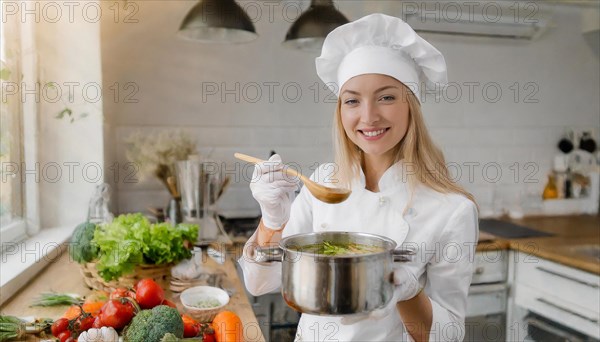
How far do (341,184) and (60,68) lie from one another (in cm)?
130

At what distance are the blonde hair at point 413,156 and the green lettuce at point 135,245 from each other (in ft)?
1.91

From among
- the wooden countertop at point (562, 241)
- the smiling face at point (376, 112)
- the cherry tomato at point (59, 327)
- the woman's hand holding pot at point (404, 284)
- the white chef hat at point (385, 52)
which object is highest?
the white chef hat at point (385, 52)

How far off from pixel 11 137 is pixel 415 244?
1440 mm

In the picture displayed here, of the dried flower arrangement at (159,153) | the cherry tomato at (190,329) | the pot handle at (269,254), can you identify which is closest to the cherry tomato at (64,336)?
the cherry tomato at (190,329)

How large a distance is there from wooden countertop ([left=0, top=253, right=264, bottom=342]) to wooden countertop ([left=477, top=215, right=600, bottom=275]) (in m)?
1.19

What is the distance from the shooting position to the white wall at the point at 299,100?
2.47m

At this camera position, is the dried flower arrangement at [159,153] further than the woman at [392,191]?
Yes

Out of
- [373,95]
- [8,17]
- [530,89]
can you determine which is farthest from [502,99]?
[8,17]

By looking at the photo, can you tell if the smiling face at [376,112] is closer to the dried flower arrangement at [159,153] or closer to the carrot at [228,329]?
the carrot at [228,329]

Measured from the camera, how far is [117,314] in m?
1.13

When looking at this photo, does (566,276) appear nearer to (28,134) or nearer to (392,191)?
(392,191)

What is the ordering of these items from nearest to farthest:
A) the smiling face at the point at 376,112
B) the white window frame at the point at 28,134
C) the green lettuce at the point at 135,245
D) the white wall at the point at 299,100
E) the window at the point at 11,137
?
the smiling face at the point at 376,112 < the green lettuce at the point at 135,245 < the window at the point at 11,137 < the white window frame at the point at 28,134 < the white wall at the point at 299,100

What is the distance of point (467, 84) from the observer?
2896 millimetres

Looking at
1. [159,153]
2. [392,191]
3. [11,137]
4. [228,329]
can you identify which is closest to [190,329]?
[228,329]
